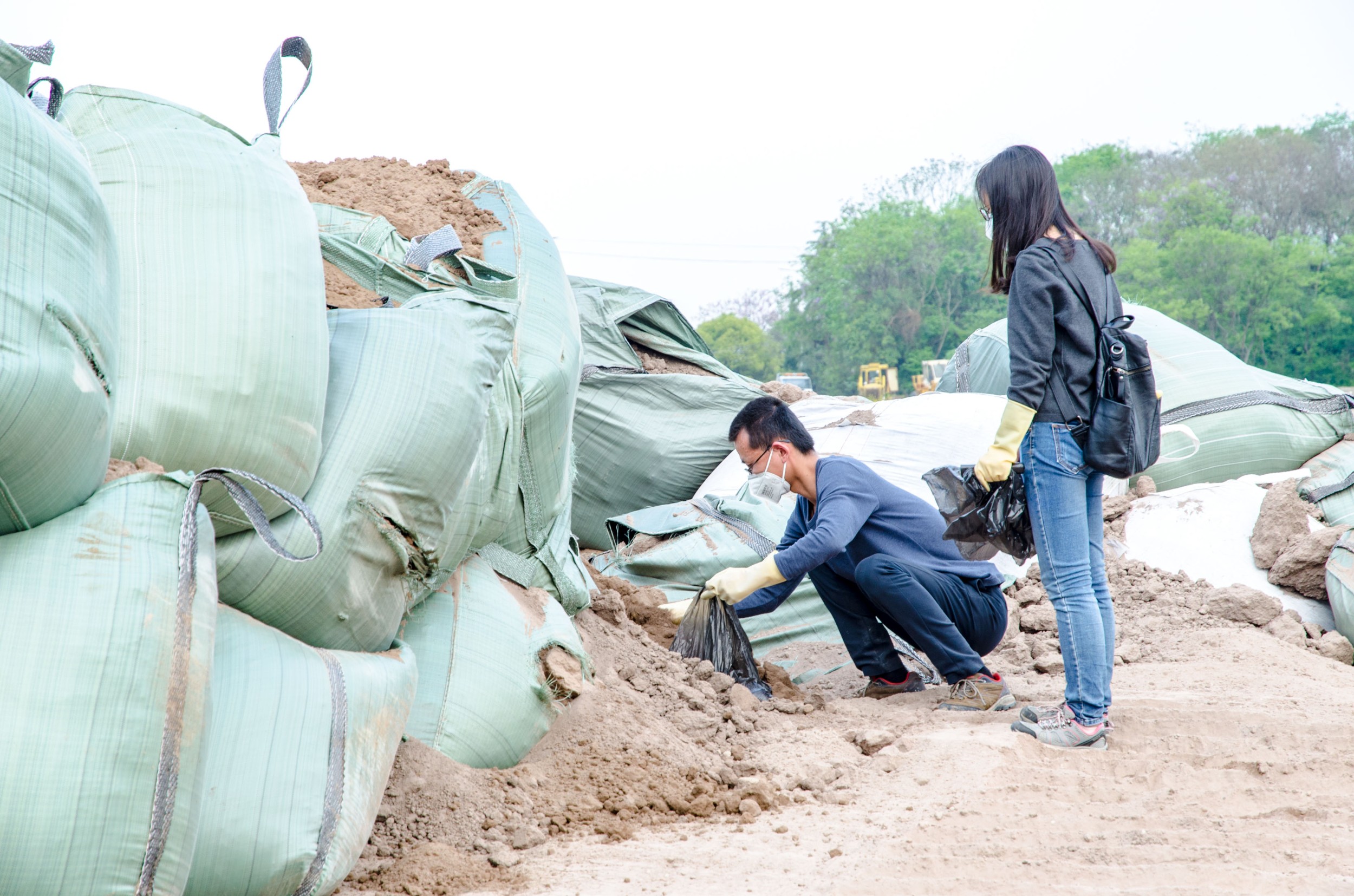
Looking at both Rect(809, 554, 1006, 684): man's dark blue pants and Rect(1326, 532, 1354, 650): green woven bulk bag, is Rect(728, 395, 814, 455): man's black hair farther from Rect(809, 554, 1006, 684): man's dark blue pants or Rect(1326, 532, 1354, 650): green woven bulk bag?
Rect(1326, 532, 1354, 650): green woven bulk bag

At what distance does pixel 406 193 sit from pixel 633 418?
1456 mm

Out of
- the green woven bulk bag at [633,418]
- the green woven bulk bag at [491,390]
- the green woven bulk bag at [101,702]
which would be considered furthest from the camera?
the green woven bulk bag at [633,418]

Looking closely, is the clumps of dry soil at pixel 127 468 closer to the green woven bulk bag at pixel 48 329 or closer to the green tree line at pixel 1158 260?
the green woven bulk bag at pixel 48 329

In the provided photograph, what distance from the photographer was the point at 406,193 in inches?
124

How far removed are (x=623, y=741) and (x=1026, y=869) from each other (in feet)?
2.95

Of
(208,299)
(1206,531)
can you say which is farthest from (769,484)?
(208,299)

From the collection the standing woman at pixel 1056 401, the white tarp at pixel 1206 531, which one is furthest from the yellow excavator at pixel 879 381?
the standing woman at pixel 1056 401

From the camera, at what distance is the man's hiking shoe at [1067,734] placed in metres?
2.46

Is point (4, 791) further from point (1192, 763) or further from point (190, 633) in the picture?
point (1192, 763)

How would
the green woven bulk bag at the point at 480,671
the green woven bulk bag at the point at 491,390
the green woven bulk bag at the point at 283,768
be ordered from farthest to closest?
the green woven bulk bag at the point at 491,390 < the green woven bulk bag at the point at 480,671 < the green woven bulk bag at the point at 283,768

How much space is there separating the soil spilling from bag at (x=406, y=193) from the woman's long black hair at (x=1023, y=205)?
1355mm

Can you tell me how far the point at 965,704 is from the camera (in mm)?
2939

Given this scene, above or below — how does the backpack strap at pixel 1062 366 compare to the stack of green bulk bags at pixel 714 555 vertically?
above

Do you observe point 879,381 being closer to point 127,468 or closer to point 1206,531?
point 1206,531
